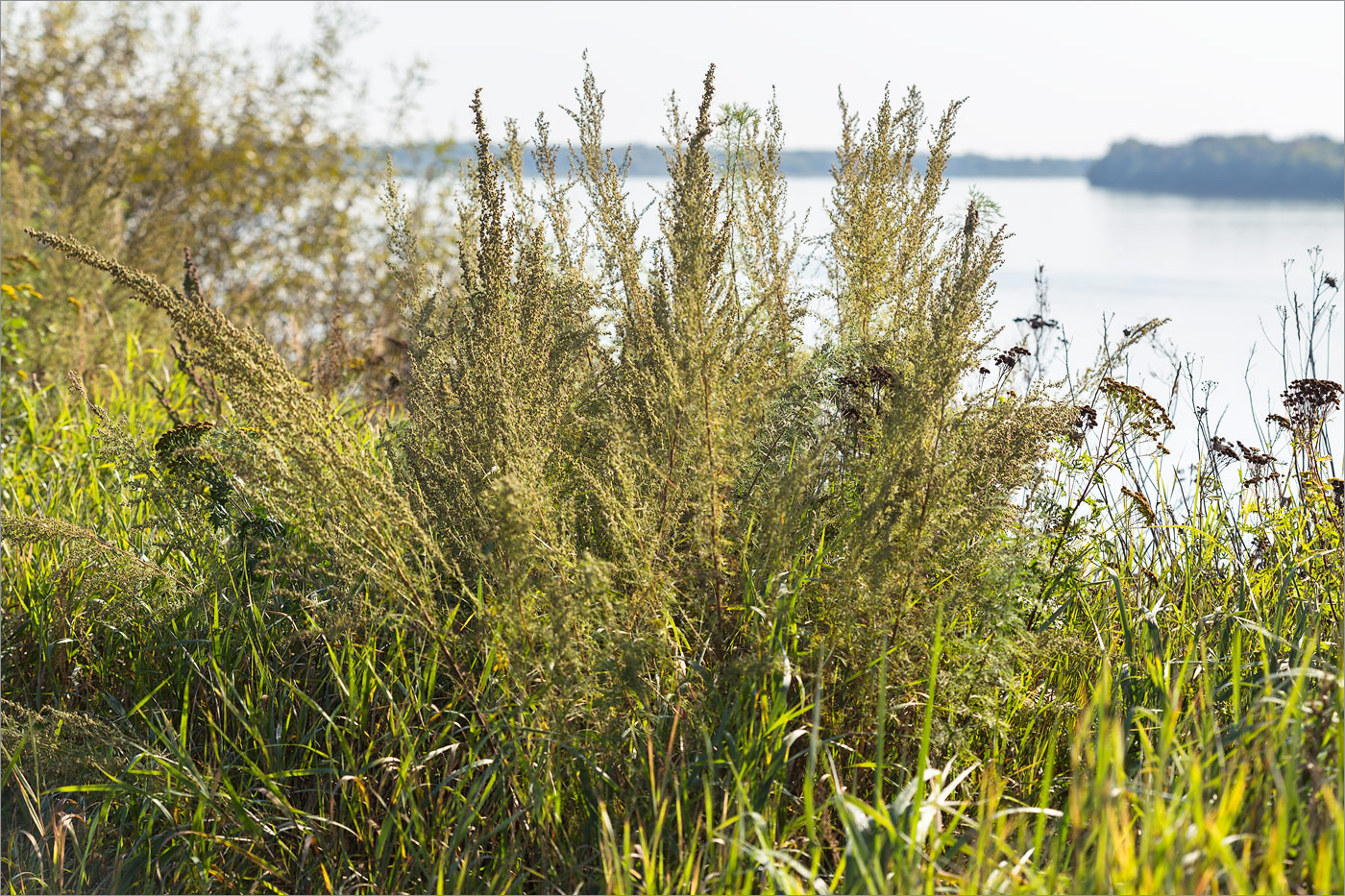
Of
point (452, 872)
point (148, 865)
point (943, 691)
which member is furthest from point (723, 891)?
point (148, 865)

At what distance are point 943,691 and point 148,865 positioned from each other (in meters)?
1.85

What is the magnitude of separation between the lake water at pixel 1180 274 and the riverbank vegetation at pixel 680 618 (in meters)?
0.47

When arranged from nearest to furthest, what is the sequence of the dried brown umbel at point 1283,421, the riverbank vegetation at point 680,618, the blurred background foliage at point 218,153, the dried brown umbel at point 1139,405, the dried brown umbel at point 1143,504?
the riverbank vegetation at point 680,618 < the dried brown umbel at point 1139,405 < the dried brown umbel at point 1143,504 < the dried brown umbel at point 1283,421 < the blurred background foliage at point 218,153

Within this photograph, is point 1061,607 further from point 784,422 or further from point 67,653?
point 67,653

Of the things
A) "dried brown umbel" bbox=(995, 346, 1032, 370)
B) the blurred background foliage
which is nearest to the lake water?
Answer: "dried brown umbel" bbox=(995, 346, 1032, 370)

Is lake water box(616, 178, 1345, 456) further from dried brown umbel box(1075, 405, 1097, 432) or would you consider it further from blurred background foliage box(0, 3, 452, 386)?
blurred background foliage box(0, 3, 452, 386)

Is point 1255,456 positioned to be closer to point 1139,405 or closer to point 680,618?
point 1139,405

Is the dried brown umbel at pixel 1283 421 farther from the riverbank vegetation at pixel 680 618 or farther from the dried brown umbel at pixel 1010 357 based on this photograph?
the dried brown umbel at pixel 1010 357

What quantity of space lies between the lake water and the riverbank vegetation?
47 cm

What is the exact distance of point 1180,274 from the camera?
9422 mm

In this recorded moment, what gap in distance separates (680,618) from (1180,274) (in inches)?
320

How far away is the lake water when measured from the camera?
13.0ft

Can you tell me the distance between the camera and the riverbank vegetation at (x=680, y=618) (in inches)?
85.0

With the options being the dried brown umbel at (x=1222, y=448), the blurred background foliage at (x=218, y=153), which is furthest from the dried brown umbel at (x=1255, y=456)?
the blurred background foliage at (x=218, y=153)
